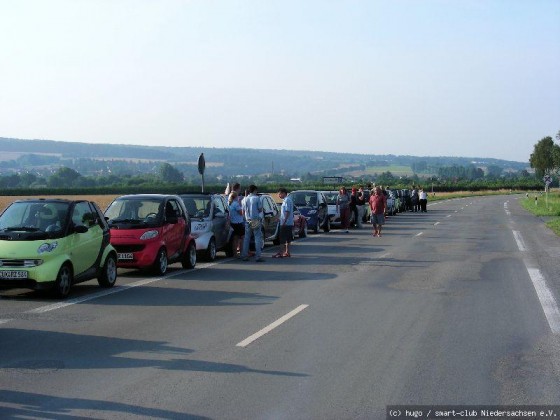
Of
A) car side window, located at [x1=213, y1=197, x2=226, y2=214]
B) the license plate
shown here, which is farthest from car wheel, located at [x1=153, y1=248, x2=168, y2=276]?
the license plate

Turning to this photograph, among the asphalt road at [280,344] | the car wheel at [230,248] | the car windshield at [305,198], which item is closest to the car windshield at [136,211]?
the asphalt road at [280,344]

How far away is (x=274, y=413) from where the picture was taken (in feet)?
21.3

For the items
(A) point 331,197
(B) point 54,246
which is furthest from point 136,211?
(A) point 331,197

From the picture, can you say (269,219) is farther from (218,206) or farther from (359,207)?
(359,207)

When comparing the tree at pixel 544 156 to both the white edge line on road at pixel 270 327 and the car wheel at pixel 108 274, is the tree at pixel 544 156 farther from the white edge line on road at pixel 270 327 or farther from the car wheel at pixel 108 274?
the white edge line on road at pixel 270 327

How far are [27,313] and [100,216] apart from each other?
3.62 meters

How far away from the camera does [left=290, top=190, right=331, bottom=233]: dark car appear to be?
105ft

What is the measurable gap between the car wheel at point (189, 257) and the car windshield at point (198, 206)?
1795 mm

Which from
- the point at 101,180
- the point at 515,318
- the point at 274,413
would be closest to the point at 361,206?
the point at 515,318

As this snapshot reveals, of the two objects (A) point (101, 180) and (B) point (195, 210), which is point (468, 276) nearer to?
(B) point (195, 210)

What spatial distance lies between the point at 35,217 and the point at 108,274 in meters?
1.68

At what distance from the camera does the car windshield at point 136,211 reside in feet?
55.4

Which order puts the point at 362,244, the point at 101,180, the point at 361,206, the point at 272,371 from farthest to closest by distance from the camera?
the point at 101,180 < the point at 361,206 < the point at 362,244 < the point at 272,371

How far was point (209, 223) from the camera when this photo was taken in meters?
19.7
